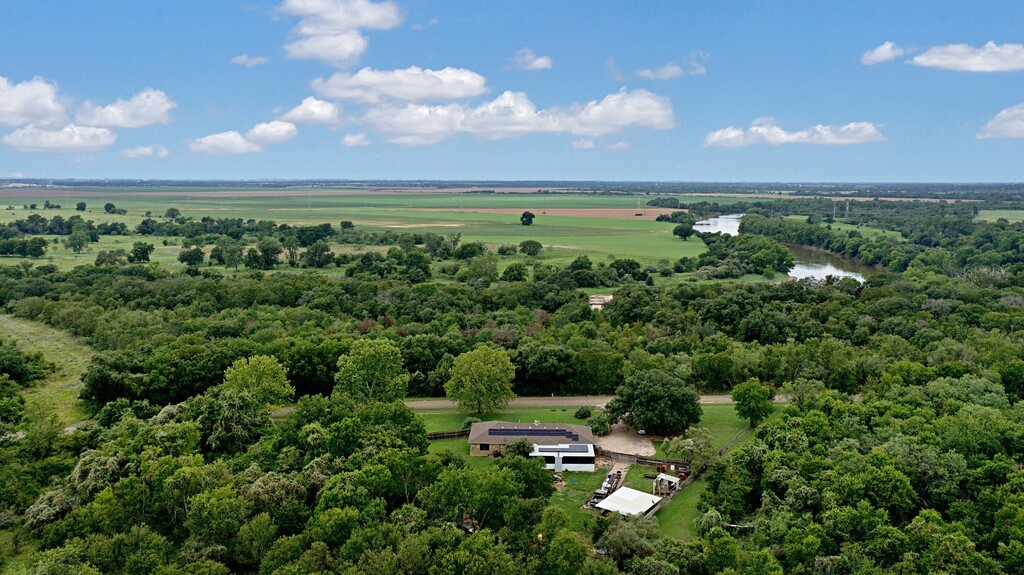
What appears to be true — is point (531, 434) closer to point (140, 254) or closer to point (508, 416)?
point (508, 416)

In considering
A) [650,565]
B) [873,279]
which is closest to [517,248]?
[873,279]

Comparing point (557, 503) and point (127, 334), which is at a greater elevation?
point (127, 334)

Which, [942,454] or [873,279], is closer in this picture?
[942,454]

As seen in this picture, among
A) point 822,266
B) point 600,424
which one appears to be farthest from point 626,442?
point 822,266

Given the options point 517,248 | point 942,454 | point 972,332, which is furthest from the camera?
point 517,248

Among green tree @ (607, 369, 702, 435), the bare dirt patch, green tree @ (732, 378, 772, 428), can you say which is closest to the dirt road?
the bare dirt patch

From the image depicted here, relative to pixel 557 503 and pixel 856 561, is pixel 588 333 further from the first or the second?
pixel 856 561
